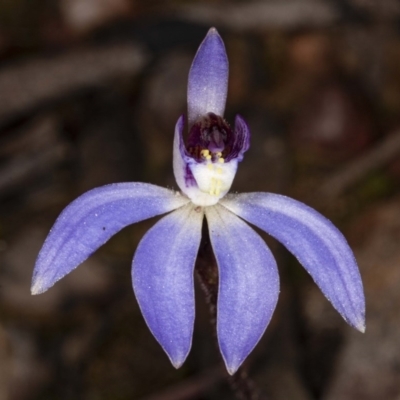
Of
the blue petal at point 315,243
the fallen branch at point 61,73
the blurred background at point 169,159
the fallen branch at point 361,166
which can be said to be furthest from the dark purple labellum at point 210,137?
the fallen branch at point 61,73

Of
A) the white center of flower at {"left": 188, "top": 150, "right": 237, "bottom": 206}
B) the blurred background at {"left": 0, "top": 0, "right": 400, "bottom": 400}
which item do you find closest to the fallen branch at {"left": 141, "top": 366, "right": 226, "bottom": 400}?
the blurred background at {"left": 0, "top": 0, "right": 400, "bottom": 400}

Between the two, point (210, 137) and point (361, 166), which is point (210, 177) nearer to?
point (210, 137)

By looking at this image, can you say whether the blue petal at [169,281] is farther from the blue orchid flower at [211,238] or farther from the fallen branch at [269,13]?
the fallen branch at [269,13]

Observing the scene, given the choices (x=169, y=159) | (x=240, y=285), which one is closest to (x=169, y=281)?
(x=240, y=285)

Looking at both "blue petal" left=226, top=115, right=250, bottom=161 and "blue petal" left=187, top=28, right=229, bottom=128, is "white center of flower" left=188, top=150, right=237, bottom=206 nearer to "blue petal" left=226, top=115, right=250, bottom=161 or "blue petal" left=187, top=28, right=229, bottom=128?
"blue petal" left=226, top=115, right=250, bottom=161

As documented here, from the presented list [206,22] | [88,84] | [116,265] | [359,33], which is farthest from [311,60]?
[116,265]
